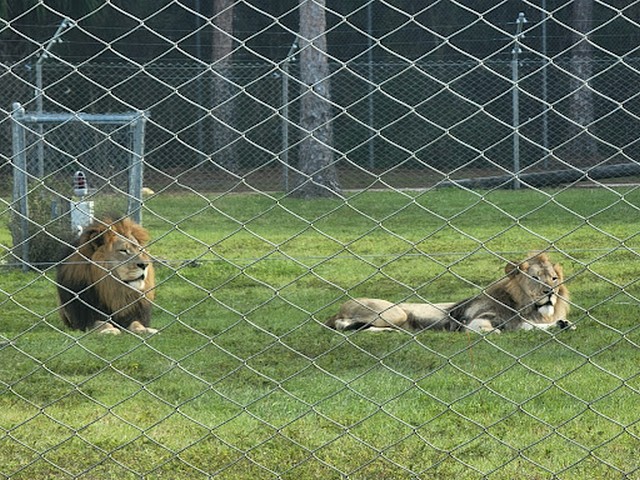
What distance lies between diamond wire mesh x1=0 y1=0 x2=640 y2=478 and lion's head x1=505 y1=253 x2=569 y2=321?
232 mm

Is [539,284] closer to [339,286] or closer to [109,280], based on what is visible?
[339,286]

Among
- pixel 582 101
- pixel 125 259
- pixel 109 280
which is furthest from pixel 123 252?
pixel 582 101

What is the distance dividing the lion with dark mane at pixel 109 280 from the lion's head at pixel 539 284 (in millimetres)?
2178

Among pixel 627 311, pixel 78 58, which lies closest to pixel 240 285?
pixel 627 311

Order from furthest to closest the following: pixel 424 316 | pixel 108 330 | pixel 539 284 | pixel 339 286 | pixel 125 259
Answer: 1. pixel 339 286
2. pixel 424 316
3. pixel 108 330
4. pixel 539 284
5. pixel 125 259

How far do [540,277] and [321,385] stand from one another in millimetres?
2253

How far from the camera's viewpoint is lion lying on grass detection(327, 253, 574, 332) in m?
7.16

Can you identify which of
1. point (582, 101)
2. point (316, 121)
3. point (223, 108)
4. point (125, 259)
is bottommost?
point (223, 108)

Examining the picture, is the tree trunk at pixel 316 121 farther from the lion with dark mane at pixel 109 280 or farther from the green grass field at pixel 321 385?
the lion with dark mane at pixel 109 280

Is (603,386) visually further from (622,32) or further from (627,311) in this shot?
(622,32)

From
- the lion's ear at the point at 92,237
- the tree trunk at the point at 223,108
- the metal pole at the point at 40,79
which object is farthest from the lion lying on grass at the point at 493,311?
the tree trunk at the point at 223,108

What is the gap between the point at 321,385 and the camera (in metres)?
5.45

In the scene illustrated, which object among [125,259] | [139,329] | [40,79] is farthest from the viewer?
[40,79]

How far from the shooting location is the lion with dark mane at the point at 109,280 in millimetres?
7012
